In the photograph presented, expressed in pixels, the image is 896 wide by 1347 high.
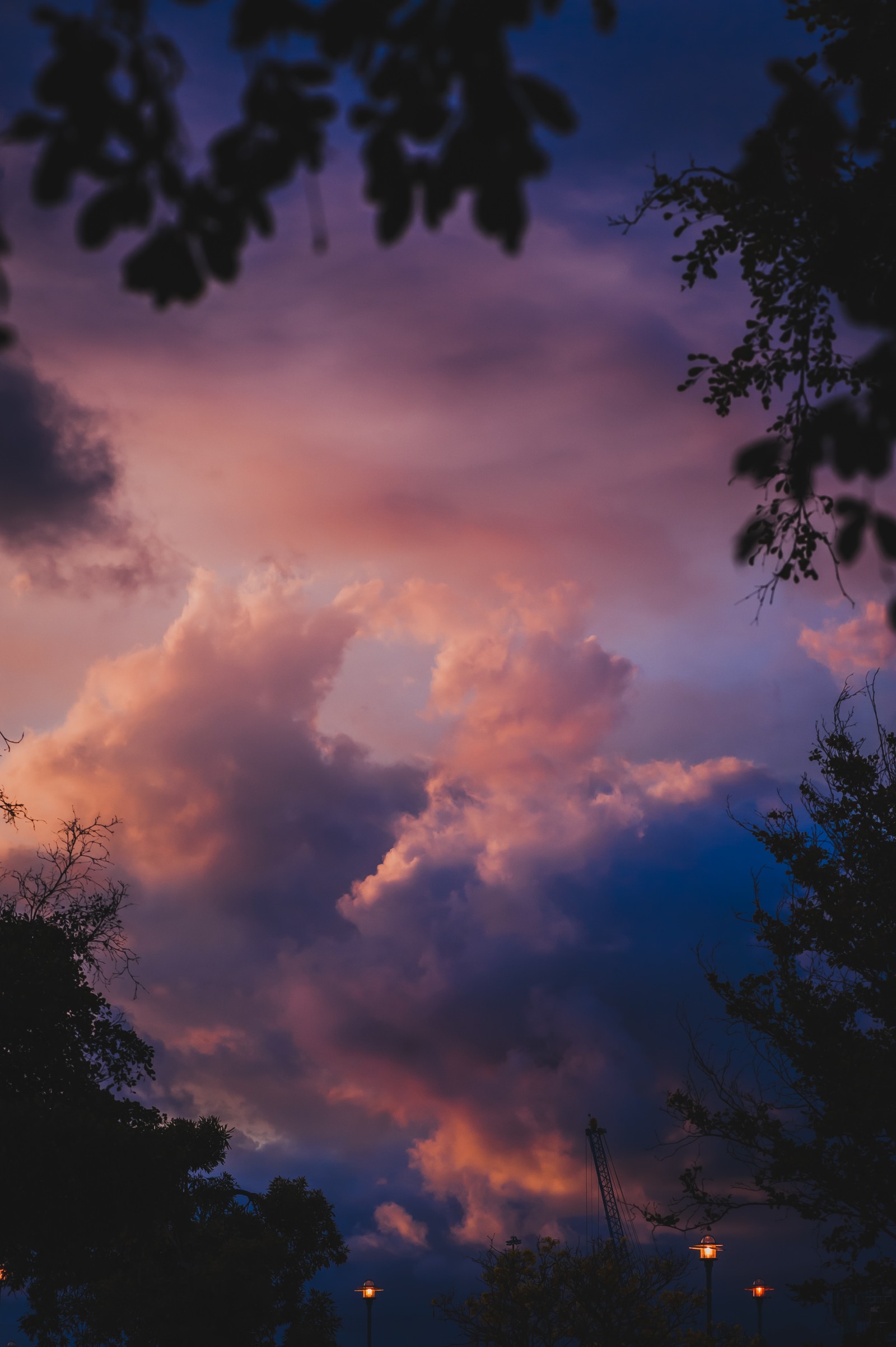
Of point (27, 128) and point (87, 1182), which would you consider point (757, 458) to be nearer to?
point (27, 128)

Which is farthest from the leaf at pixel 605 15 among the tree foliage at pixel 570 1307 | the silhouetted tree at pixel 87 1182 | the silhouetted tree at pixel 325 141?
the tree foliage at pixel 570 1307

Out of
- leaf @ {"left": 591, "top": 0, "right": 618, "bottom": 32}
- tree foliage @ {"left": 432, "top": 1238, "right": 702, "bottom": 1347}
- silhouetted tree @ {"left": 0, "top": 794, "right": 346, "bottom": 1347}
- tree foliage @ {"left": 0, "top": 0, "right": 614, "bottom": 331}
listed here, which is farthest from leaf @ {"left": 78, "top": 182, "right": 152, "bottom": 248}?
tree foliage @ {"left": 432, "top": 1238, "right": 702, "bottom": 1347}

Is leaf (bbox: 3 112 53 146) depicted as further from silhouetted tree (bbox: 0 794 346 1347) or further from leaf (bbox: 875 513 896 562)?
silhouetted tree (bbox: 0 794 346 1347)

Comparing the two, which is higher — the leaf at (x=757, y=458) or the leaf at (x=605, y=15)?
the leaf at (x=605, y=15)

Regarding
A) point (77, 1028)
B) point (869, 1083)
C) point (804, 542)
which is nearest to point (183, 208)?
point (804, 542)

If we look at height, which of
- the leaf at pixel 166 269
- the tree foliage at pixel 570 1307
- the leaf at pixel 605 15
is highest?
the leaf at pixel 605 15

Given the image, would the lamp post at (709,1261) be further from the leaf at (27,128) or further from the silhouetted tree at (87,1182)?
the leaf at (27,128)

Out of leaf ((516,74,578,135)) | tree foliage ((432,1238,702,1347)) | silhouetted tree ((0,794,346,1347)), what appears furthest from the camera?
tree foliage ((432,1238,702,1347))

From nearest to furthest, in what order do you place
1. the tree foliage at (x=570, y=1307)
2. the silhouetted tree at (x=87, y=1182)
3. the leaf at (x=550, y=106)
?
1. the leaf at (x=550, y=106)
2. the silhouetted tree at (x=87, y=1182)
3. the tree foliage at (x=570, y=1307)

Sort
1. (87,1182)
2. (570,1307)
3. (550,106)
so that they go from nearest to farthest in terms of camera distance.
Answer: (550,106) → (87,1182) → (570,1307)

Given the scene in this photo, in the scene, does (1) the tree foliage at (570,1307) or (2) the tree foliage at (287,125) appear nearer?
(2) the tree foliage at (287,125)

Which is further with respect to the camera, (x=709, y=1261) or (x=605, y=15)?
(x=709, y=1261)

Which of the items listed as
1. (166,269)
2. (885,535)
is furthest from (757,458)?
(166,269)

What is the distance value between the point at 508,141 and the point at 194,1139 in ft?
123
